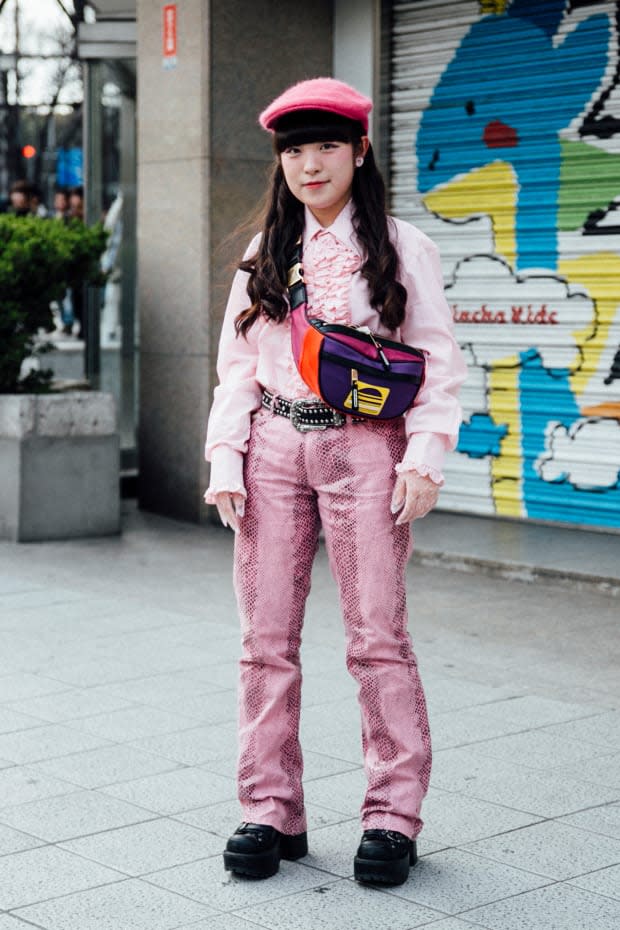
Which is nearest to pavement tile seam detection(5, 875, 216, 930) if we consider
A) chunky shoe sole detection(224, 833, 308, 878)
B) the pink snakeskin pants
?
chunky shoe sole detection(224, 833, 308, 878)

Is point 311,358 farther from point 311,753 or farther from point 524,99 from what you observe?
point 524,99

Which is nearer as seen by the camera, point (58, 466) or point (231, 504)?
point (231, 504)

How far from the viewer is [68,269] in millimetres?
9516

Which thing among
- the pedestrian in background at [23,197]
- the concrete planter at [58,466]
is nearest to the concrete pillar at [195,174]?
the concrete planter at [58,466]

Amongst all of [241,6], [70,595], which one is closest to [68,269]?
[241,6]

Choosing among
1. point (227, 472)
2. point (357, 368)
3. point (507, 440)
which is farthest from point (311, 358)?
point (507, 440)

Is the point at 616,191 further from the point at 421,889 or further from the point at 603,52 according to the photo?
the point at 421,889

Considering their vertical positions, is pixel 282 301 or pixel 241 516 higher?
pixel 282 301

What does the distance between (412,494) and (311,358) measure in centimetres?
41

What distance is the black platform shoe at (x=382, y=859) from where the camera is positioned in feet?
12.3

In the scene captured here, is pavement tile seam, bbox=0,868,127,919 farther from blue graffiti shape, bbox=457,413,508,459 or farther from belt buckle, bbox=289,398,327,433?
blue graffiti shape, bbox=457,413,508,459

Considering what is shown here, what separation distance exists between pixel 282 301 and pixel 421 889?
148 cm

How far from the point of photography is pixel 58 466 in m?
9.10

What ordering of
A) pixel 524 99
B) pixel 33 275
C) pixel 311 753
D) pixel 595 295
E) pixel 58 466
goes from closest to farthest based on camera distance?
pixel 311 753
pixel 595 295
pixel 524 99
pixel 58 466
pixel 33 275
